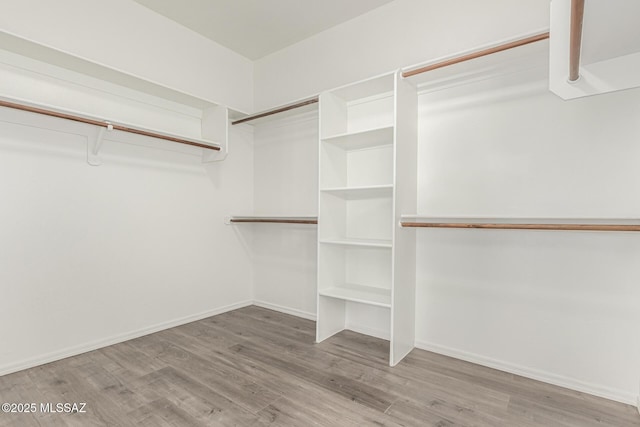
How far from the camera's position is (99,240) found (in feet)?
8.07

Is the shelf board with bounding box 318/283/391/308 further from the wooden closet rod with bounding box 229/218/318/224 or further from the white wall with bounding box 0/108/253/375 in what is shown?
the white wall with bounding box 0/108/253/375

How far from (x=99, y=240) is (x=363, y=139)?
213cm

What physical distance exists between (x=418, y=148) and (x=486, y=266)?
96 cm

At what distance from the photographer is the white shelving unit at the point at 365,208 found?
7.52 ft

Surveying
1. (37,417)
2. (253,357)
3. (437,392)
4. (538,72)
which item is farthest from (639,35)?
(37,417)

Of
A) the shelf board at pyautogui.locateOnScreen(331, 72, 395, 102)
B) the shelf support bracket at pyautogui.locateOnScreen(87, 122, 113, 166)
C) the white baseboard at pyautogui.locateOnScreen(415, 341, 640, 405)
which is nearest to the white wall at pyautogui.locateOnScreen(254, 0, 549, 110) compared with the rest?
the shelf board at pyautogui.locateOnScreen(331, 72, 395, 102)

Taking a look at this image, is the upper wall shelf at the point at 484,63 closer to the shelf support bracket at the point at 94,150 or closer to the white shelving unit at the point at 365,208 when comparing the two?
the white shelving unit at the point at 365,208

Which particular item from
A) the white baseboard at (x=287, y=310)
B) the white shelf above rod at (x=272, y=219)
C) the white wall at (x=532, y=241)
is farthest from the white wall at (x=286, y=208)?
the white wall at (x=532, y=241)

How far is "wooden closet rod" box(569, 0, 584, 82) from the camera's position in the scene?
0.80 metres

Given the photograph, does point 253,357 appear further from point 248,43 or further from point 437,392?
point 248,43

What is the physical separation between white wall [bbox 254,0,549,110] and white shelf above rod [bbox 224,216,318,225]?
4.03ft

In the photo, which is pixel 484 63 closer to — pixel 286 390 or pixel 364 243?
pixel 364 243

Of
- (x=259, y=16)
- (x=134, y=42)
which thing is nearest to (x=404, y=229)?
(x=259, y=16)

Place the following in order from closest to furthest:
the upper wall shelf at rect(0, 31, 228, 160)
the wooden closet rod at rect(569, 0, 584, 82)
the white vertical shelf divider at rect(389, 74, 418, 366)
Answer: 1. the wooden closet rod at rect(569, 0, 584, 82)
2. the upper wall shelf at rect(0, 31, 228, 160)
3. the white vertical shelf divider at rect(389, 74, 418, 366)
